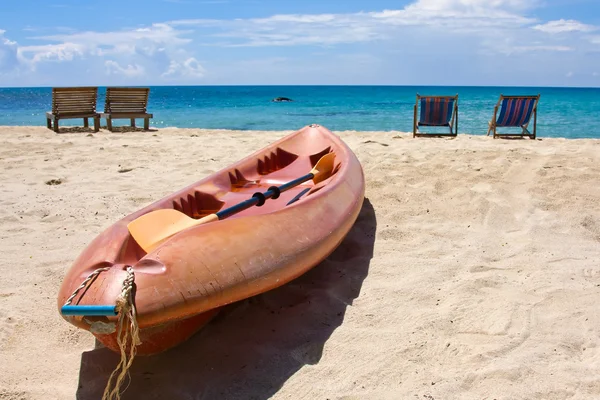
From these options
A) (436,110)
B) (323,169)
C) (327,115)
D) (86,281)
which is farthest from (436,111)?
(327,115)

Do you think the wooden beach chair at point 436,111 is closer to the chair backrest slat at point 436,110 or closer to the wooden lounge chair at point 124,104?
the chair backrest slat at point 436,110

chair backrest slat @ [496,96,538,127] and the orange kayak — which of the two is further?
chair backrest slat @ [496,96,538,127]

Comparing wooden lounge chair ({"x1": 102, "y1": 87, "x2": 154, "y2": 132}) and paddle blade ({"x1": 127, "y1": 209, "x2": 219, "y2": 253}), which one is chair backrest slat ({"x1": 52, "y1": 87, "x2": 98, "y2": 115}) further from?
paddle blade ({"x1": 127, "y1": 209, "x2": 219, "y2": 253})

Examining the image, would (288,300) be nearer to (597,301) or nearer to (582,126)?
(597,301)

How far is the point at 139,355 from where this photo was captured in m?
2.34

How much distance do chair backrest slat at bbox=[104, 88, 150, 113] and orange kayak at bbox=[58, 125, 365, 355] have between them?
747 centimetres

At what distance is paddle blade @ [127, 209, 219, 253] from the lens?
2496 mm

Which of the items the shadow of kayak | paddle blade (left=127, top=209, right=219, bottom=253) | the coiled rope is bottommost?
the shadow of kayak

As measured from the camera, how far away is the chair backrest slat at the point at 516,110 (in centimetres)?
872

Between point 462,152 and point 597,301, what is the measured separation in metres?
3.60

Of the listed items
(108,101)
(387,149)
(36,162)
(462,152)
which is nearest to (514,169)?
(462,152)

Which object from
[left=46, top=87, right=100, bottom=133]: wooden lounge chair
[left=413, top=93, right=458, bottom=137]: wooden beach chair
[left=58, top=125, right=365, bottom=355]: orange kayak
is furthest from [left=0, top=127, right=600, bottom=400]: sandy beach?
[left=46, top=87, right=100, bottom=133]: wooden lounge chair

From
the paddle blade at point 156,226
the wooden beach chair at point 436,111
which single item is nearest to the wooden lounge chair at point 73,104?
the wooden beach chair at point 436,111

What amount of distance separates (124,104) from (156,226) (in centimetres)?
835
